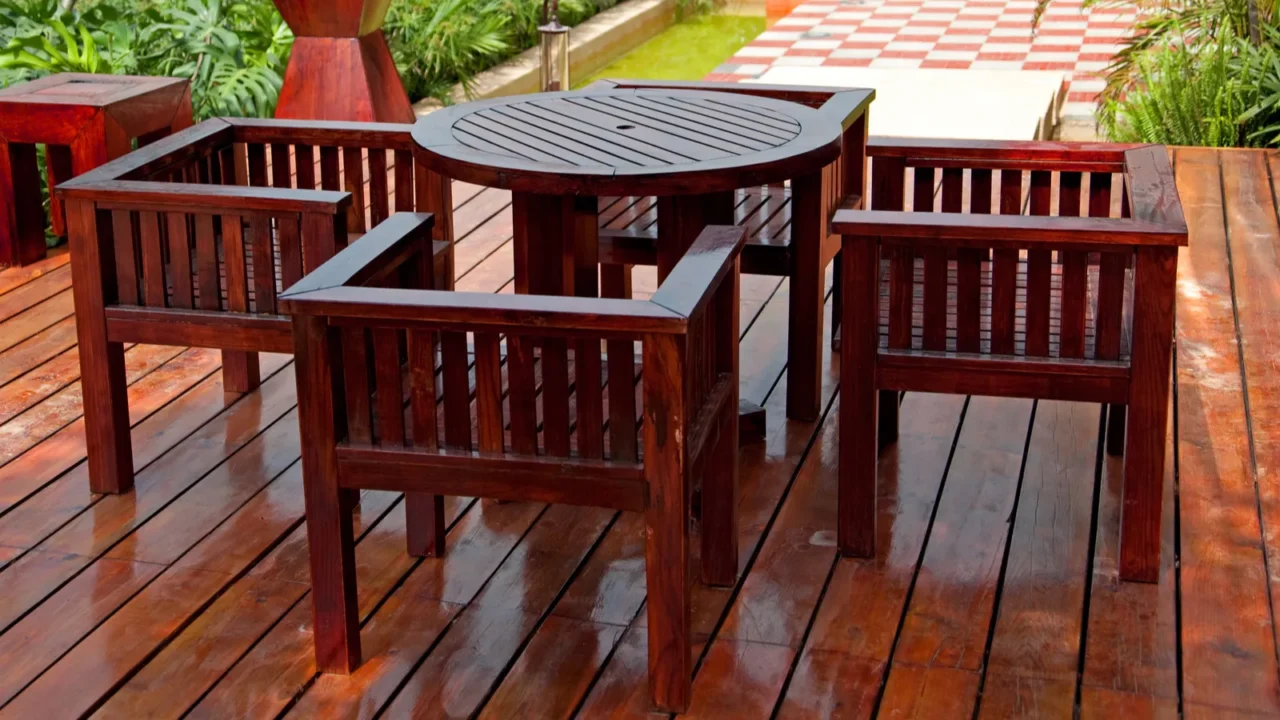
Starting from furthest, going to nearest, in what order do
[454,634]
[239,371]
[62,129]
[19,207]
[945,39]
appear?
[945,39] → [19,207] → [62,129] → [239,371] → [454,634]

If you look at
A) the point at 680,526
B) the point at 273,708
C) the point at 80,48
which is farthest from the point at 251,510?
the point at 80,48

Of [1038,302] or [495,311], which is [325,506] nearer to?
[495,311]

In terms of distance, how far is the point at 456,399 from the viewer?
2.15 meters

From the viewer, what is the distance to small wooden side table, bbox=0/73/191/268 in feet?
13.3

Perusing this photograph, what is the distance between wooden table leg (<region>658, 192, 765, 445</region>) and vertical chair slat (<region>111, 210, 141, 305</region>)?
37.6 inches

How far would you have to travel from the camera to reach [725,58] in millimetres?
9742

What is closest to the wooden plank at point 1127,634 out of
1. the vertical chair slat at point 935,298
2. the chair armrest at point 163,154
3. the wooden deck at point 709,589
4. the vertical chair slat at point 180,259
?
the wooden deck at point 709,589

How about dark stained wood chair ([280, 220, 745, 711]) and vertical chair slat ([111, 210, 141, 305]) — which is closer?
dark stained wood chair ([280, 220, 745, 711])

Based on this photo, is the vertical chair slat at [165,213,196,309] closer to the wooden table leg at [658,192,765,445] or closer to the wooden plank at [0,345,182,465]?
the wooden plank at [0,345,182,465]

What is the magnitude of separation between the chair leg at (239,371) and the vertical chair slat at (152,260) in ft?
1.81

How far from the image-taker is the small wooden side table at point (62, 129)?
160 inches

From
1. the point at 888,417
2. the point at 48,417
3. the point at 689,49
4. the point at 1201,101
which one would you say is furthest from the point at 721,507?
the point at 689,49

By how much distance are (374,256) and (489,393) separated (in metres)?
0.27

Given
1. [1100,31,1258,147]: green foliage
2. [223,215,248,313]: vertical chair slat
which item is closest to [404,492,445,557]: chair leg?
[223,215,248,313]: vertical chair slat
